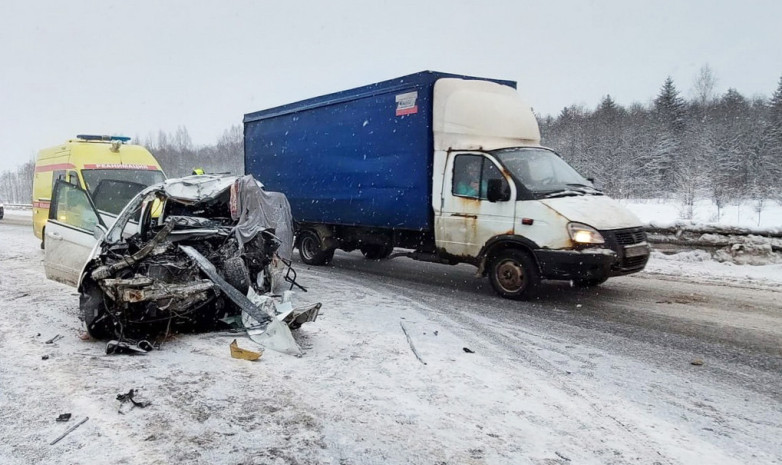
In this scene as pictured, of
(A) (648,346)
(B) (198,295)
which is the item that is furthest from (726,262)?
(B) (198,295)

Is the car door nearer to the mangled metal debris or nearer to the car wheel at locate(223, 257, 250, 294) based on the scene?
the mangled metal debris

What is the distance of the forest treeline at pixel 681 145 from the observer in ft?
137

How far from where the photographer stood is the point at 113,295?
4340mm

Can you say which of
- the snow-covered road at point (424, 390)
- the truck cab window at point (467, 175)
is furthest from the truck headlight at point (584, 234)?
the truck cab window at point (467, 175)

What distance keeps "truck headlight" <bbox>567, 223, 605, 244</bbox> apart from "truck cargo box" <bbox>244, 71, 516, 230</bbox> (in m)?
2.28

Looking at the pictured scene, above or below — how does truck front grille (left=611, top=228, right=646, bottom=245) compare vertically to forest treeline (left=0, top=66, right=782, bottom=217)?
below

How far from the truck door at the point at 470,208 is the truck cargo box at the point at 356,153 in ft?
1.10

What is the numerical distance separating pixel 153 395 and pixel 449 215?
16.1 ft

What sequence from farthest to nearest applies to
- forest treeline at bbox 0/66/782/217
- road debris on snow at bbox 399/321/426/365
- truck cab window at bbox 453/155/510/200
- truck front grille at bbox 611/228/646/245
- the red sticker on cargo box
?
1. forest treeline at bbox 0/66/782/217
2. the red sticker on cargo box
3. truck cab window at bbox 453/155/510/200
4. truck front grille at bbox 611/228/646/245
5. road debris on snow at bbox 399/321/426/365

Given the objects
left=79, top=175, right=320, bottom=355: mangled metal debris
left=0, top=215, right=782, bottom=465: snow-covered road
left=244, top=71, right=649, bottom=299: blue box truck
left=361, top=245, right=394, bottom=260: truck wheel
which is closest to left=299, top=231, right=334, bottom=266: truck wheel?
left=244, top=71, right=649, bottom=299: blue box truck

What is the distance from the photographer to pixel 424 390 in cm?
369

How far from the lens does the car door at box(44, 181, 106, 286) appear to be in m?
5.66

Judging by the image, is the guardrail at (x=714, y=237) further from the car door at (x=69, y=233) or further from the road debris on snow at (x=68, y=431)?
the road debris on snow at (x=68, y=431)

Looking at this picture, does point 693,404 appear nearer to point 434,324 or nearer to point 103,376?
point 434,324
